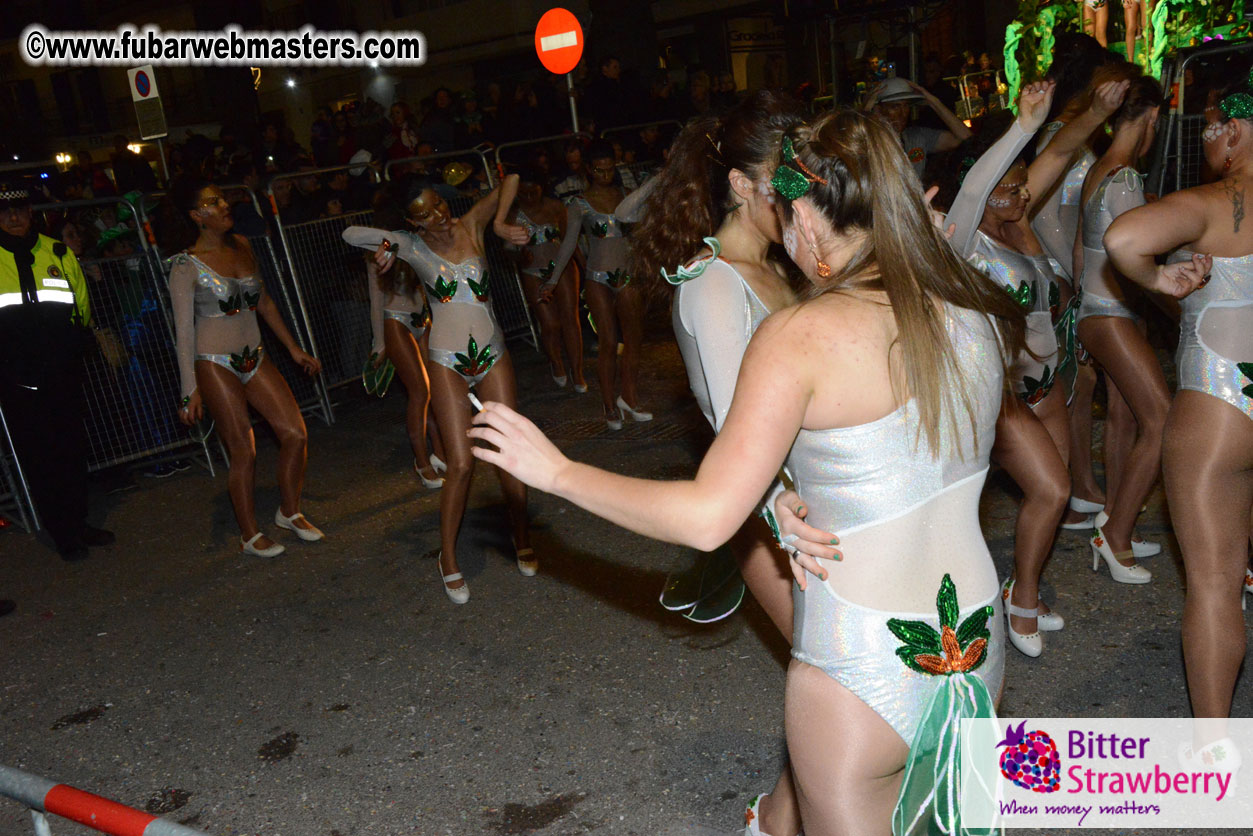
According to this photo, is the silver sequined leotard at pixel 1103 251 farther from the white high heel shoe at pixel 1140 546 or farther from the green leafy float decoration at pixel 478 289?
the green leafy float decoration at pixel 478 289

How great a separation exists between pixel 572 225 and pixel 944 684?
235 inches

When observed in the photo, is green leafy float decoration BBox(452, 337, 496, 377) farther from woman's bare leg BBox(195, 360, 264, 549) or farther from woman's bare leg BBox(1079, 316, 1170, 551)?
woman's bare leg BBox(1079, 316, 1170, 551)

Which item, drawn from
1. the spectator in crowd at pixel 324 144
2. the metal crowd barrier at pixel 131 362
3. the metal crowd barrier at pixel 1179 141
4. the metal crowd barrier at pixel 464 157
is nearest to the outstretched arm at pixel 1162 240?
the metal crowd barrier at pixel 1179 141

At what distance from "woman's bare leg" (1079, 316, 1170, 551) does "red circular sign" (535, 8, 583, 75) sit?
33.0 ft

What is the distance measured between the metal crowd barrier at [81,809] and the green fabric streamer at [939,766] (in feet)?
4.12

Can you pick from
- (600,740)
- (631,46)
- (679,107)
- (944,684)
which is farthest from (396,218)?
(631,46)

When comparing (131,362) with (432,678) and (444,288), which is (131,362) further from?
(432,678)

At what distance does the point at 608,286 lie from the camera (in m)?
8.10

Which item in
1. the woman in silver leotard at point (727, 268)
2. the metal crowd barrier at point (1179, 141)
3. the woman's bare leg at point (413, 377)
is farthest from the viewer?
the metal crowd barrier at point (1179, 141)

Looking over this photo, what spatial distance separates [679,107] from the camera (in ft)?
45.4

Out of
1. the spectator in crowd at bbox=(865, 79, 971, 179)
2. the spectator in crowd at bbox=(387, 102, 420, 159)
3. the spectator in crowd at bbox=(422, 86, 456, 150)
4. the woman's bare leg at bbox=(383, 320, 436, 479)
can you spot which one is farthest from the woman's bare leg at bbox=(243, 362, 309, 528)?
the spectator in crowd at bbox=(422, 86, 456, 150)

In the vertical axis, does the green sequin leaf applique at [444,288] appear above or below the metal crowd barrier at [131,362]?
above

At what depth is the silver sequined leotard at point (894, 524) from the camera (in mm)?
1759

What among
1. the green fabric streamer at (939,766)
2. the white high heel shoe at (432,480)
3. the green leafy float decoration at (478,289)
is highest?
the green leafy float decoration at (478,289)
